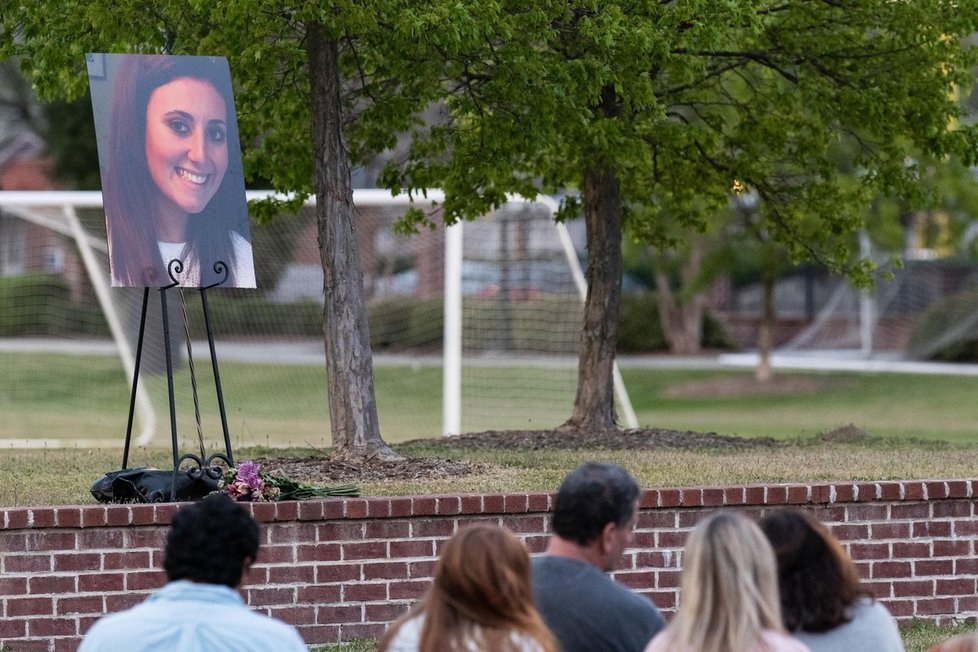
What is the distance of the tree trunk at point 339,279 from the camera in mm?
9172

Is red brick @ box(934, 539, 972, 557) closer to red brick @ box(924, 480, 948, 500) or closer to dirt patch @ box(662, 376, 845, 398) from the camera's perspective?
red brick @ box(924, 480, 948, 500)

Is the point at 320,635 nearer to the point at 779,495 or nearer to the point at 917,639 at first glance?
the point at 779,495

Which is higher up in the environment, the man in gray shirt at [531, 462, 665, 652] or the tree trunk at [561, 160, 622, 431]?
the tree trunk at [561, 160, 622, 431]

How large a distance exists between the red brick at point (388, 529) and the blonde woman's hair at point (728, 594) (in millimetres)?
3601

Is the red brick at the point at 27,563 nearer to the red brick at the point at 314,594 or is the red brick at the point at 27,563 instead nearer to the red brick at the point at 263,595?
the red brick at the point at 263,595

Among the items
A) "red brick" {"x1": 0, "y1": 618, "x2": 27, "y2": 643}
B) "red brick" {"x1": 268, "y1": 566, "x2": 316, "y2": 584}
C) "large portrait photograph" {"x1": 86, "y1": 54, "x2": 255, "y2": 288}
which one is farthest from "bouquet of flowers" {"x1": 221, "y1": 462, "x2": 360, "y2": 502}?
"large portrait photograph" {"x1": 86, "y1": 54, "x2": 255, "y2": 288}

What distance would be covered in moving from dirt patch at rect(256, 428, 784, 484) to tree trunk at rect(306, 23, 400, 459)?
24 cm

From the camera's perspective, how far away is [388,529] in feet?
23.0

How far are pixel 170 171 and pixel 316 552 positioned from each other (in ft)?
8.46

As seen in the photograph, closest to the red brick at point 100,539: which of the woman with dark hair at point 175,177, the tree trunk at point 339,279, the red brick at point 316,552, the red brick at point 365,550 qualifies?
the red brick at point 316,552

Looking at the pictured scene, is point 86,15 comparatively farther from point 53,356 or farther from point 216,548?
point 53,356

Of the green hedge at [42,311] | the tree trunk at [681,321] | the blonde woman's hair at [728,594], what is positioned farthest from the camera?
the tree trunk at [681,321]

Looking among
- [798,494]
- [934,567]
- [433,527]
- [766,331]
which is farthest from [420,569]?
[766,331]

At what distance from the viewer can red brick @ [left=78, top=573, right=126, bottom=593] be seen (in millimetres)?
6793
